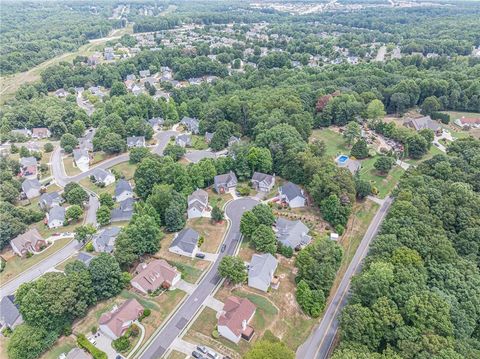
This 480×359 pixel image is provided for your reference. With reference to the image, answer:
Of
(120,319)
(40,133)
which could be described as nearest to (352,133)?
(120,319)

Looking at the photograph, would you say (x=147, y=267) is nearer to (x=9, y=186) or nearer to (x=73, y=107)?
(x=9, y=186)

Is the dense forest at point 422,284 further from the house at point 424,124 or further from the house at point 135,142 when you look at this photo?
the house at point 135,142

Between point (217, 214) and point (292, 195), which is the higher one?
point (217, 214)

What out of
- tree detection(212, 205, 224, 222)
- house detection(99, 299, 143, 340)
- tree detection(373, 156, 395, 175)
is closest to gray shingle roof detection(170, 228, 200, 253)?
tree detection(212, 205, 224, 222)

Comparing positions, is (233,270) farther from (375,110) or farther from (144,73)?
(144,73)

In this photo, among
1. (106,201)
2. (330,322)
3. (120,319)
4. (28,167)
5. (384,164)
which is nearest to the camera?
(120,319)

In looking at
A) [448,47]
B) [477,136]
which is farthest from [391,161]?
[448,47]
